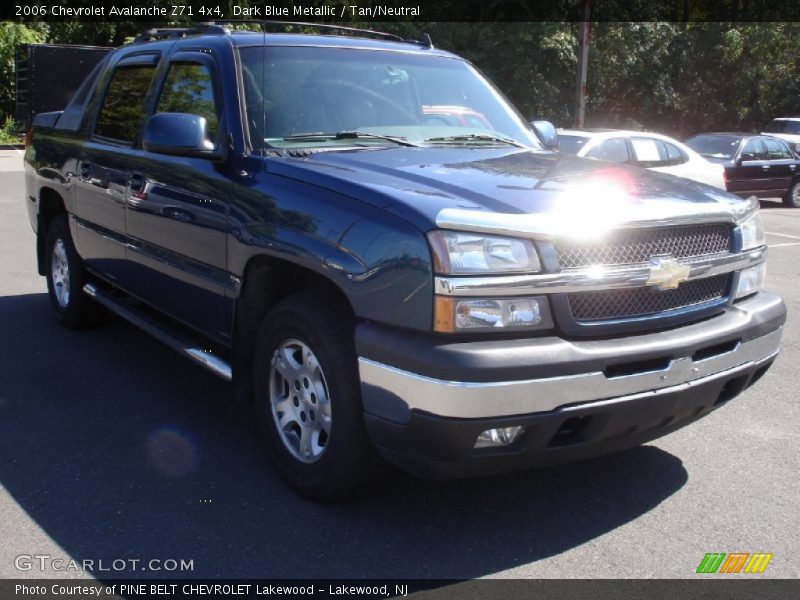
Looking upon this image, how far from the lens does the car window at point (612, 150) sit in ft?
36.9

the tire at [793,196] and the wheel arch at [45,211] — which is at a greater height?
the wheel arch at [45,211]

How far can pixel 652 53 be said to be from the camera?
30750 mm

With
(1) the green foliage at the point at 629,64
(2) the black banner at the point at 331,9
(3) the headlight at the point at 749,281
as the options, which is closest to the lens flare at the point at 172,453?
(3) the headlight at the point at 749,281

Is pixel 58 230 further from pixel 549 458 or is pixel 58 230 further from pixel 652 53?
pixel 652 53

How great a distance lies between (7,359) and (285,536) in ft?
10.1

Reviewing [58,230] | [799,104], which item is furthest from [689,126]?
[58,230]

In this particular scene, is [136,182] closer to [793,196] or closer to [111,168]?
[111,168]

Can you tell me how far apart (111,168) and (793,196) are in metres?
16.8

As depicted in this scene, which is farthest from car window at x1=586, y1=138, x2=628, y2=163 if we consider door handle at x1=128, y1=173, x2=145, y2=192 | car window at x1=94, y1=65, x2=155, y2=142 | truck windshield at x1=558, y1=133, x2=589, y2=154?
door handle at x1=128, y1=173, x2=145, y2=192

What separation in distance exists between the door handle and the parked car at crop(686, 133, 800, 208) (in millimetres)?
13812

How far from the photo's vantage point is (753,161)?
17156 mm

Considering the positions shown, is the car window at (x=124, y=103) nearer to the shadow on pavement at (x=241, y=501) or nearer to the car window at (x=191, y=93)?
the car window at (x=191, y=93)

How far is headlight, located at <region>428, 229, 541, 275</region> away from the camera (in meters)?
2.93

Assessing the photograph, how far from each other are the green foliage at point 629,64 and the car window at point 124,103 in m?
22.1
